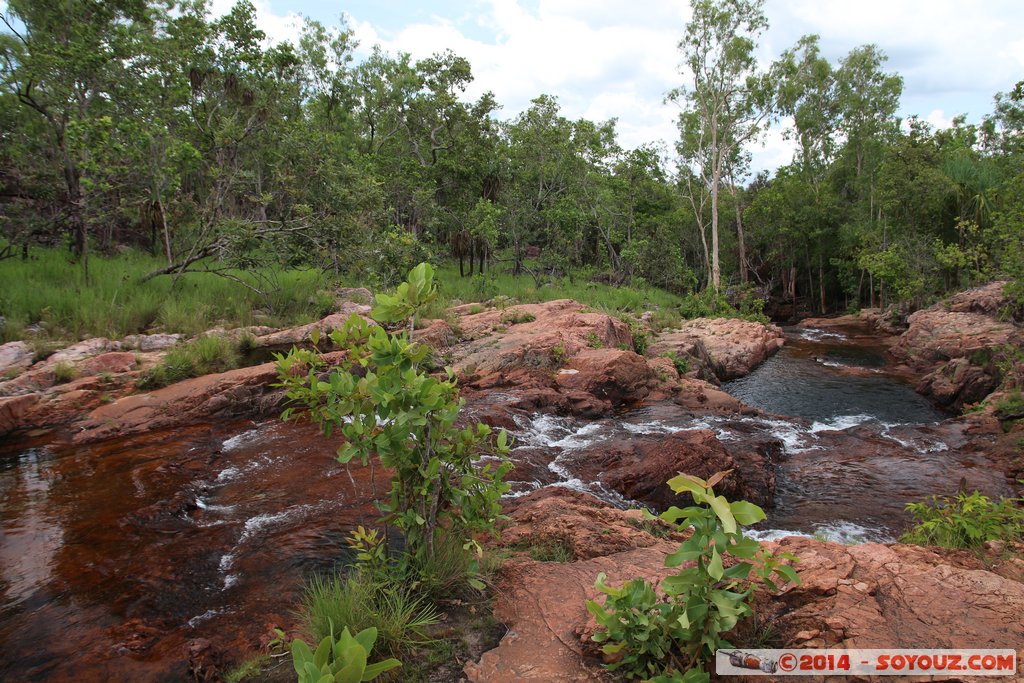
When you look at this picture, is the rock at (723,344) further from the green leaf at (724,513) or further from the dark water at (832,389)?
the green leaf at (724,513)

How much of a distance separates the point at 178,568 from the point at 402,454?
8.27 feet

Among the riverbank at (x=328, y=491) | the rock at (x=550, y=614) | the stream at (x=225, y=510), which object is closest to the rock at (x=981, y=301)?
the riverbank at (x=328, y=491)

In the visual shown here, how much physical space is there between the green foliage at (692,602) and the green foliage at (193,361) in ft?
29.2

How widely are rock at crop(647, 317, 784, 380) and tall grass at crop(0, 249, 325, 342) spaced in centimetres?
980

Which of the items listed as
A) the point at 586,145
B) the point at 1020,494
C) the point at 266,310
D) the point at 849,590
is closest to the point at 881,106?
Answer: the point at 586,145

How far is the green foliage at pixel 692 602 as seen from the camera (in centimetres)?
196

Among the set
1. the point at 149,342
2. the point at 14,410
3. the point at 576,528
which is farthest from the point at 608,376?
the point at 14,410

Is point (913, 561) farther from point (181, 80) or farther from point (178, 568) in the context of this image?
point (181, 80)

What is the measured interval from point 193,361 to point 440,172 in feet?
46.1

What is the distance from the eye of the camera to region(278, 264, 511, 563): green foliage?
2.65 meters

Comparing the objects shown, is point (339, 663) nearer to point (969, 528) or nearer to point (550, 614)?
point (550, 614)

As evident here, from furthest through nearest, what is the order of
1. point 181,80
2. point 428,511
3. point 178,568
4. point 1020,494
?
point 181,80 < point 1020,494 < point 178,568 < point 428,511

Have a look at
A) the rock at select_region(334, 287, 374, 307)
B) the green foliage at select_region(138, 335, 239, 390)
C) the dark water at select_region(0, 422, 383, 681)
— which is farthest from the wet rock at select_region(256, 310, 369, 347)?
the dark water at select_region(0, 422, 383, 681)

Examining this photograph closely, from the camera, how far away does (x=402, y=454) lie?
2.79 metres
